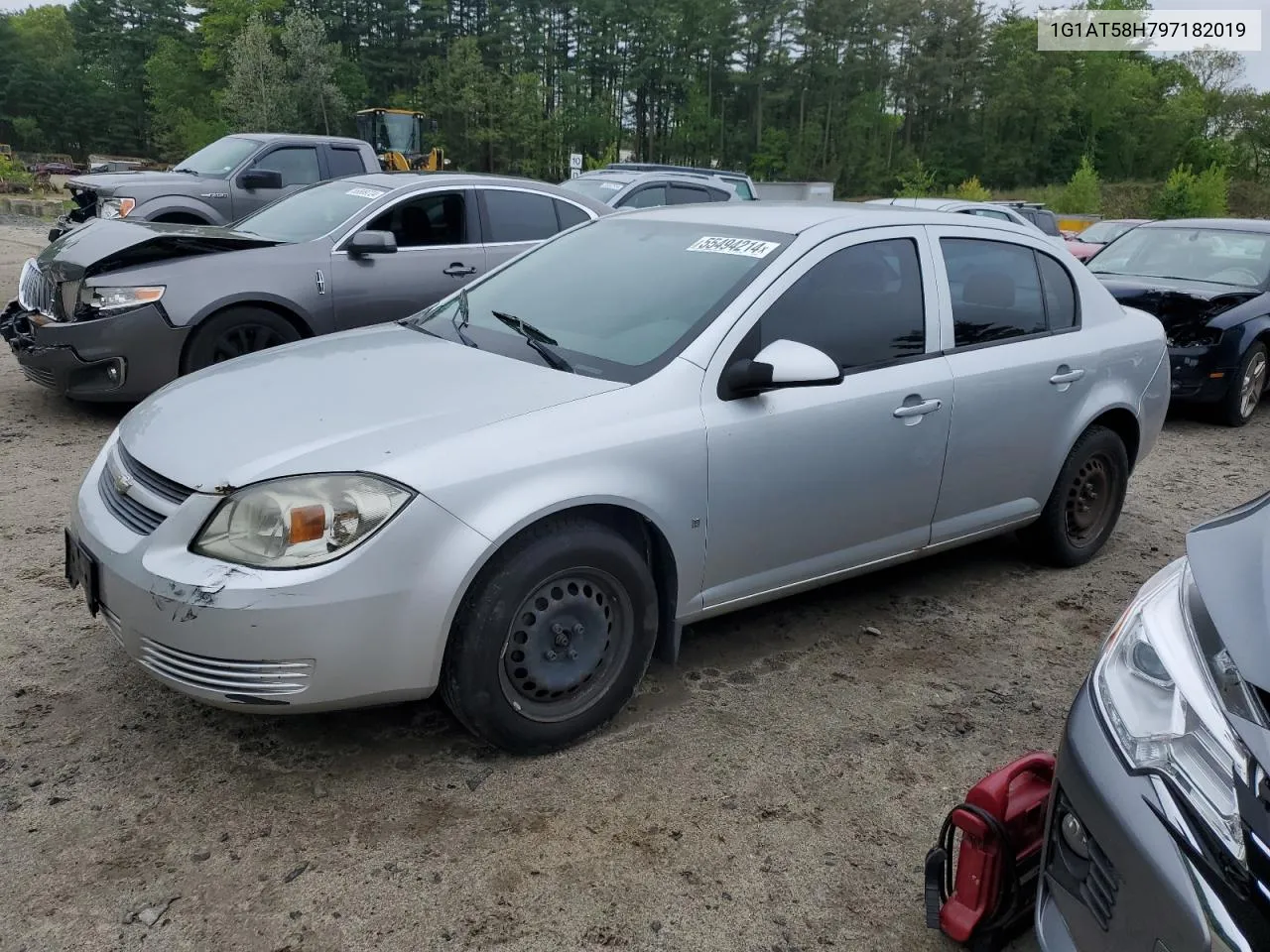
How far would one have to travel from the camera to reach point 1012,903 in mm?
2348

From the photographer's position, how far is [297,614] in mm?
2604

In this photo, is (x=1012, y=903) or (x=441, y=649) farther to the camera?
(x=441, y=649)

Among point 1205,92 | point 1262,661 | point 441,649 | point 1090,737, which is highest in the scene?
point 1205,92

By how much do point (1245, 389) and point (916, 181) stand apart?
204ft

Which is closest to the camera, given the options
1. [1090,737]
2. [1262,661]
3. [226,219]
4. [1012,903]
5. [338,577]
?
[1262,661]

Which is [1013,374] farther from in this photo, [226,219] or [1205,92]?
[1205,92]

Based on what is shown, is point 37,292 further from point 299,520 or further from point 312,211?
point 299,520

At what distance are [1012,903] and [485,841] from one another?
1.30 metres

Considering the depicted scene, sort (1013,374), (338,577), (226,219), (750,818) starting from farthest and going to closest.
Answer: (226,219) < (1013,374) < (750,818) < (338,577)

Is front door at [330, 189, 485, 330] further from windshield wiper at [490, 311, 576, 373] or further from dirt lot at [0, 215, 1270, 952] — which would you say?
windshield wiper at [490, 311, 576, 373]

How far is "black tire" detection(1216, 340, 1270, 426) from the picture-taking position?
8.16m

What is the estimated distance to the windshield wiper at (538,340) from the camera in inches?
133

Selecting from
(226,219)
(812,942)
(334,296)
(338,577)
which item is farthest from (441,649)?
(226,219)

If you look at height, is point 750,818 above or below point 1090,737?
below
